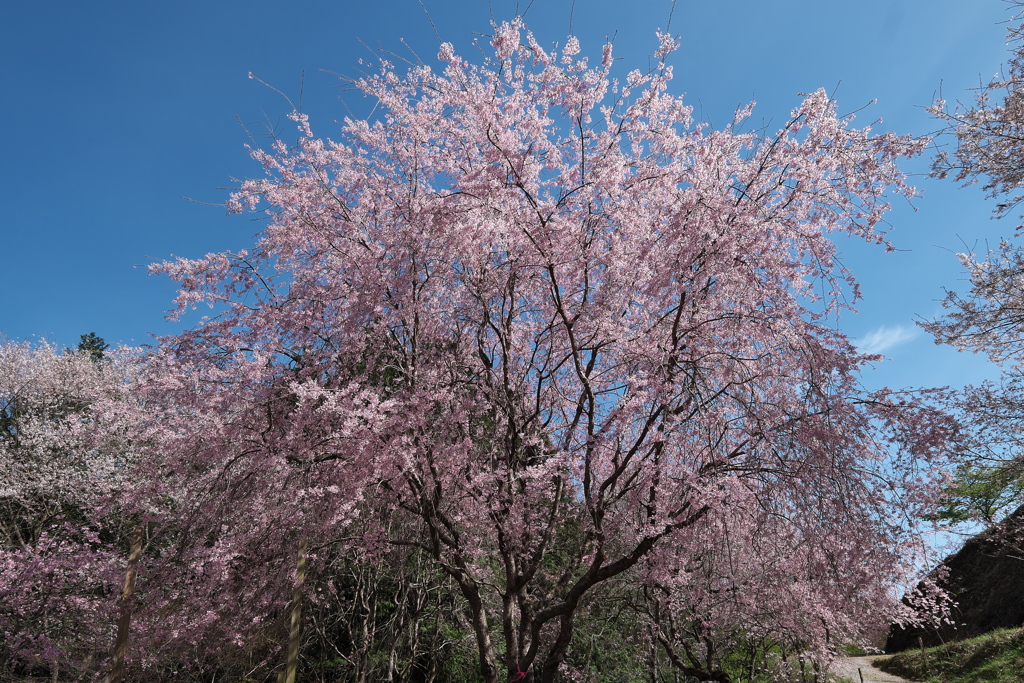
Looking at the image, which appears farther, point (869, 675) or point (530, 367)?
point (869, 675)

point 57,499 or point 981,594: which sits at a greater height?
point 57,499

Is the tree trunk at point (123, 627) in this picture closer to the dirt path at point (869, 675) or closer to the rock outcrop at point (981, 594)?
the dirt path at point (869, 675)

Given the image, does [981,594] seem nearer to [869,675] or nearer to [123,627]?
[869,675]

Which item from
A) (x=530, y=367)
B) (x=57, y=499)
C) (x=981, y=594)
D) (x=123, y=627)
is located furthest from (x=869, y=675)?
(x=57, y=499)

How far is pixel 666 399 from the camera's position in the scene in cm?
566

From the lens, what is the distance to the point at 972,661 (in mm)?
13305

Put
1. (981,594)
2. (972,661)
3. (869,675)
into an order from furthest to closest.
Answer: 1. (981,594)
2. (869,675)
3. (972,661)

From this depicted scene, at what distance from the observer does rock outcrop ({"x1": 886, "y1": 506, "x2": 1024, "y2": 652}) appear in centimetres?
1590

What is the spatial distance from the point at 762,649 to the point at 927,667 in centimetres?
794

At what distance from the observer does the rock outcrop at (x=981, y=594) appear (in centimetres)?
1590

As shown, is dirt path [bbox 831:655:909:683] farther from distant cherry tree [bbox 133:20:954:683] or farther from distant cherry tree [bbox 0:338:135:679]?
distant cherry tree [bbox 0:338:135:679]

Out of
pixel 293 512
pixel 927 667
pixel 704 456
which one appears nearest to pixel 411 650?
pixel 293 512

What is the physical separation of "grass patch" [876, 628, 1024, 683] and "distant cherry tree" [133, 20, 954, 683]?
6.74 metres

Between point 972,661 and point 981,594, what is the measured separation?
6.13m
